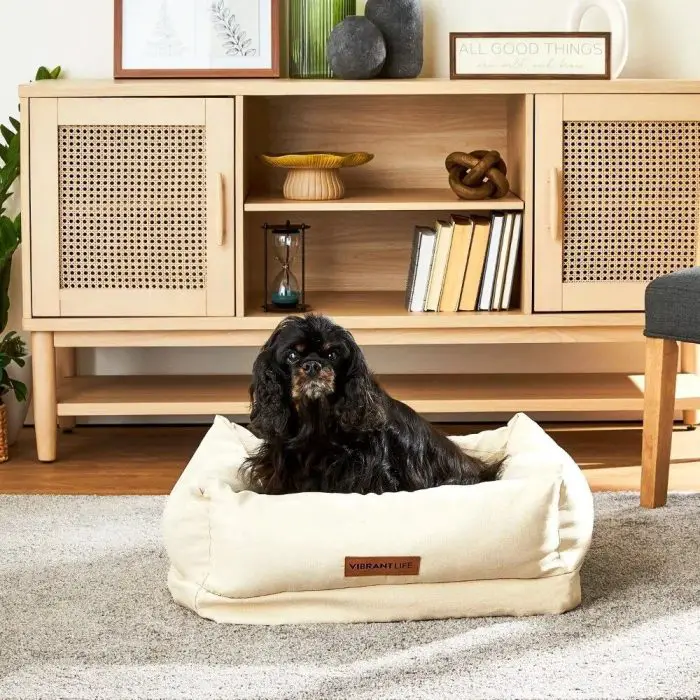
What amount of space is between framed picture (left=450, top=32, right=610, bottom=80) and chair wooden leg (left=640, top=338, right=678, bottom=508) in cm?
80

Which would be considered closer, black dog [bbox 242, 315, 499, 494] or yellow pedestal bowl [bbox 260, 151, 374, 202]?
black dog [bbox 242, 315, 499, 494]

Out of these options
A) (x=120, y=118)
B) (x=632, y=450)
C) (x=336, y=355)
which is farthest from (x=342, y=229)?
(x=336, y=355)

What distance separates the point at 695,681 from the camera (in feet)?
5.69

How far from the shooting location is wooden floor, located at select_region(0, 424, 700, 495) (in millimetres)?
2893

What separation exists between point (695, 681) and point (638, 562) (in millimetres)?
529

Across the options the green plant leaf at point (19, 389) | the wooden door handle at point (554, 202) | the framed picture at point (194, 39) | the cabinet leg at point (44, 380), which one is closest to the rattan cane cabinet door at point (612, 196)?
the wooden door handle at point (554, 202)

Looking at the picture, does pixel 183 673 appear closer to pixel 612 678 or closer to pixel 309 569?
pixel 309 569

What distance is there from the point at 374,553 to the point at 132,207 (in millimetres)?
1403

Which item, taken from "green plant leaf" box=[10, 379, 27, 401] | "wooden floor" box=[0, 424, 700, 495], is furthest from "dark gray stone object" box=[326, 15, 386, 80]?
"green plant leaf" box=[10, 379, 27, 401]

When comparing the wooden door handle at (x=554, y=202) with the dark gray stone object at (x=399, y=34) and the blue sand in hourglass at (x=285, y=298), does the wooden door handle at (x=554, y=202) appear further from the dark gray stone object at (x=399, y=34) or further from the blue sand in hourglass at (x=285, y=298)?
the blue sand in hourglass at (x=285, y=298)

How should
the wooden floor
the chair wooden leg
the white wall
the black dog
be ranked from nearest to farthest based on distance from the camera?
the black dog
the chair wooden leg
the wooden floor
the white wall

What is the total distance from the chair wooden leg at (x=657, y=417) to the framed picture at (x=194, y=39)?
1231 millimetres

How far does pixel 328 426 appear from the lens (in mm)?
2078

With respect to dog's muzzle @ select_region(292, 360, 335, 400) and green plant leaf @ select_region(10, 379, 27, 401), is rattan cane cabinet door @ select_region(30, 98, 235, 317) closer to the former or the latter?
green plant leaf @ select_region(10, 379, 27, 401)
